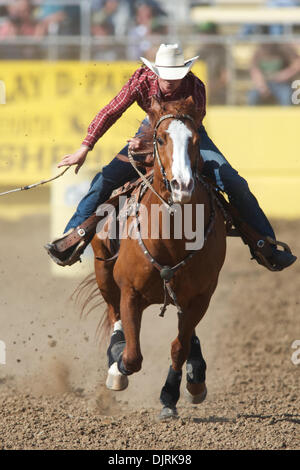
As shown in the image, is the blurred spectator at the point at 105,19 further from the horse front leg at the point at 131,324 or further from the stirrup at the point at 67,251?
the horse front leg at the point at 131,324

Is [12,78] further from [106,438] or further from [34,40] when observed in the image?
[106,438]

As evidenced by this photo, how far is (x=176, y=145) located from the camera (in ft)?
13.3

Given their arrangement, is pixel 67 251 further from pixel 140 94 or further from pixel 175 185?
pixel 175 185

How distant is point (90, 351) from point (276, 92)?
527 cm

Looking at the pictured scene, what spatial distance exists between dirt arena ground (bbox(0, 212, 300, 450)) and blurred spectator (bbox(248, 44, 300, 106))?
215 cm

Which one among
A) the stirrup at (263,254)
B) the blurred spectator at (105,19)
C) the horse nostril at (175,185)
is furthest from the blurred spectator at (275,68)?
the horse nostril at (175,185)

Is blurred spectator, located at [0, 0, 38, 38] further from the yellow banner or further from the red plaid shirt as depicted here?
the red plaid shirt

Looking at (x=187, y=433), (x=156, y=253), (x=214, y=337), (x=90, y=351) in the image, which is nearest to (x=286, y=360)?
(x=214, y=337)

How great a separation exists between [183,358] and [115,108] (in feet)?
5.26

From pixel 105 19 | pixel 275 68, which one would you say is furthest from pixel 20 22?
pixel 275 68

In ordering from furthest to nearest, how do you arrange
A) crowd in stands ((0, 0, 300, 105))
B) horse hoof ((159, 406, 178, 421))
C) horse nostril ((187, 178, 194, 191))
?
crowd in stands ((0, 0, 300, 105)) → horse hoof ((159, 406, 178, 421)) → horse nostril ((187, 178, 194, 191))

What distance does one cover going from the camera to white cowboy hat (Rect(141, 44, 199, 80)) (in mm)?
4527

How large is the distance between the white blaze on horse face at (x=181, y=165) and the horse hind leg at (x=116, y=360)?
157 centimetres

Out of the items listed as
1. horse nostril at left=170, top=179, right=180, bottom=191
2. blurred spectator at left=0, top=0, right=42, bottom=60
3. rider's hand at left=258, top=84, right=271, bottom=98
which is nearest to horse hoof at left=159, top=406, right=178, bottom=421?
horse nostril at left=170, top=179, right=180, bottom=191
